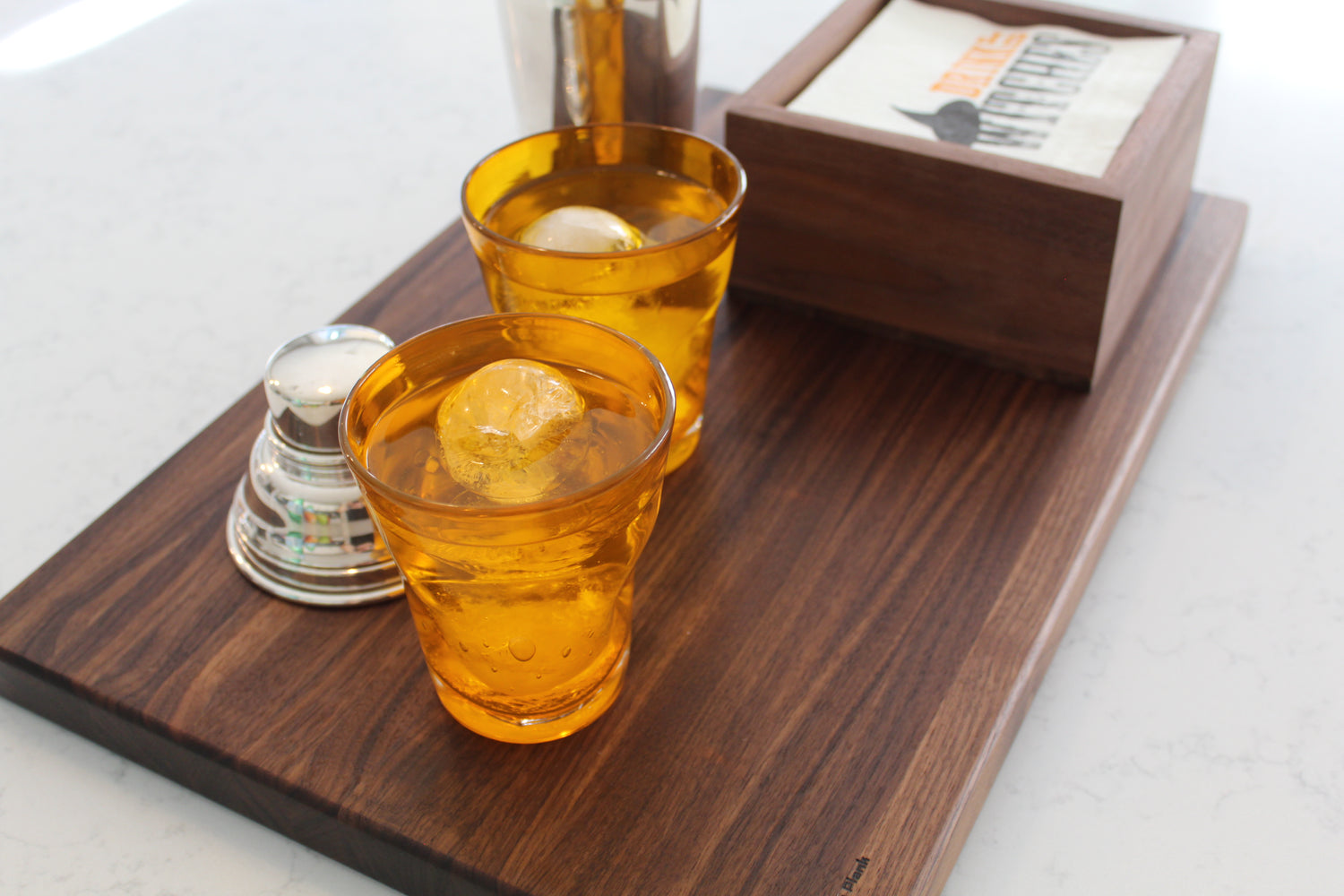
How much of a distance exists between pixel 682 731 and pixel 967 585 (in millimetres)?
129

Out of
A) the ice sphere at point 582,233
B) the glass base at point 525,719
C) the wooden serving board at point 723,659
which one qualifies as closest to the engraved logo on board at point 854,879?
the wooden serving board at point 723,659

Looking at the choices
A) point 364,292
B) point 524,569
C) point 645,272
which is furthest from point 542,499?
point 364,292

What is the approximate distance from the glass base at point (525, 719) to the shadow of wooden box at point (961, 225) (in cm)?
25

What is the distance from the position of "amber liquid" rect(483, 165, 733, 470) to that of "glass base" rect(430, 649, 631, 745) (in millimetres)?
106

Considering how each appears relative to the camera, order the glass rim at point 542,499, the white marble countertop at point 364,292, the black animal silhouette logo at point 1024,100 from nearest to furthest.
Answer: the glass rim at point 542,499, the white marble countertop at point 364,292, the black animal silhouette logo at point 1024,100

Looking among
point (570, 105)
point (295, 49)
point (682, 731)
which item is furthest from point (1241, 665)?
point (295, 49)

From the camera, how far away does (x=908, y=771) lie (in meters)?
0.43

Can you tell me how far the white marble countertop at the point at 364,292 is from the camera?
1.49 feet

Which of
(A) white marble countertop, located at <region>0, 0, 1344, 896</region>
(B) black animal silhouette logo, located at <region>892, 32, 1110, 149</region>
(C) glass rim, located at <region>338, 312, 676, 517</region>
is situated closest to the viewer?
(C) glass rim, located at <region>338, 312, 676, 517</region>

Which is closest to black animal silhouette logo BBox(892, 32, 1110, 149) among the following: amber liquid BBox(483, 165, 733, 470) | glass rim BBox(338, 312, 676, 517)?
amber liquid BBox(483, 165, 733, 470)

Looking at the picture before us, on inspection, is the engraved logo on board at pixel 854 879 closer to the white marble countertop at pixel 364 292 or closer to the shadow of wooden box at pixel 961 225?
the white marble countertop at pixel 364 292

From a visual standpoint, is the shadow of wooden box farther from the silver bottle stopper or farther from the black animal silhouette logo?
the silver bottle stopper

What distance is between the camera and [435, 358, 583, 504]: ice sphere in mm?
392

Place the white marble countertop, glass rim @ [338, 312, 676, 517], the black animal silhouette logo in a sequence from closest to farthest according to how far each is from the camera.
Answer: glass rim @ [338, 312, 676, 517], the white marble countertop, the black animal silhouette logo
